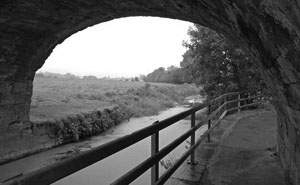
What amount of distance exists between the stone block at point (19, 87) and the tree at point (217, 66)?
A: 29.0 ft

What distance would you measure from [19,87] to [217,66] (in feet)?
31.5

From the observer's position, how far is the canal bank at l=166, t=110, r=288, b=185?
3.66 metres

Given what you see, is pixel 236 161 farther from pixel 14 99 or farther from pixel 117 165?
pixel 14 99

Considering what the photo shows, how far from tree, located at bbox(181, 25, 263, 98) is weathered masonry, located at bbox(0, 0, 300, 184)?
7796 millimetres

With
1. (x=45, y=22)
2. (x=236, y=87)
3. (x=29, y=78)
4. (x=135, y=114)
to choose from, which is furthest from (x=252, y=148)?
(x=135, y=114)

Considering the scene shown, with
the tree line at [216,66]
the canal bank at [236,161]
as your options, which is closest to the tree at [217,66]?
the tree line at [216,66]

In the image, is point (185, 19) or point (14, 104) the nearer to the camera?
point (185, 19)

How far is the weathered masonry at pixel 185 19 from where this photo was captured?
1773mm

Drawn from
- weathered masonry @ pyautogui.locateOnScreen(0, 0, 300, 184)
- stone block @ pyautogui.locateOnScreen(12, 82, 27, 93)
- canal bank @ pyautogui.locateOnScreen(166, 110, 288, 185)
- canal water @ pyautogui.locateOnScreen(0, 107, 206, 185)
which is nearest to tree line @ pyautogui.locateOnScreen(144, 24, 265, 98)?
canal water @ pyautogui.locateOnScreen(0, 107, 206, 185)

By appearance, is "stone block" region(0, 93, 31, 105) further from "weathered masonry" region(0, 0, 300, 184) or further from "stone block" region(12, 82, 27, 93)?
"stone block" region(12, 82, 27, 93)

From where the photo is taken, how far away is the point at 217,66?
13766 mm

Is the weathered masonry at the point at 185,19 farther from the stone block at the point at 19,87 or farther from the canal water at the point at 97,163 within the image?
the canal water at the point at 97,163

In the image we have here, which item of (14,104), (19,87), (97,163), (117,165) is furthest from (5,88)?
(117,165)

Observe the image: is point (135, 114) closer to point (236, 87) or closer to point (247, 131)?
point (236, 87)
